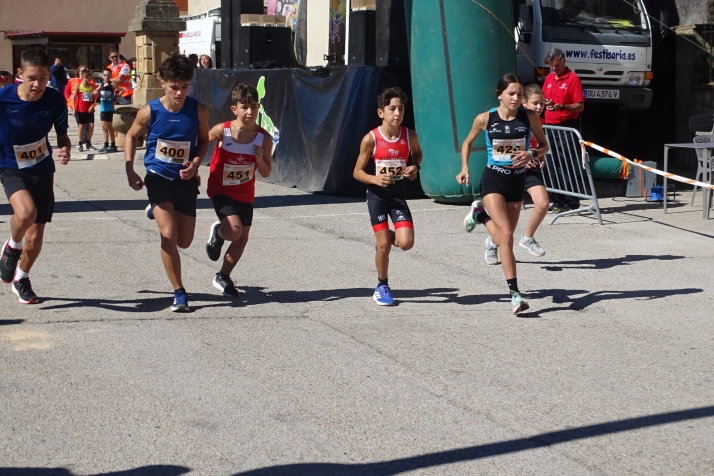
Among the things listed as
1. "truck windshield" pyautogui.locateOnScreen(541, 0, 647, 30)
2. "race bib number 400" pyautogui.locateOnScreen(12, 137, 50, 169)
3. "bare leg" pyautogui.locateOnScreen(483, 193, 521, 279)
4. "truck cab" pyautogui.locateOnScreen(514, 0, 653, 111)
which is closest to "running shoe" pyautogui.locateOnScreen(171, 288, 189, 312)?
"race bib number 400" pyautogui.locateOnScreen(12, 137, 50, 169)

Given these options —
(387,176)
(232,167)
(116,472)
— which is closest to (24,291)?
(232,167)

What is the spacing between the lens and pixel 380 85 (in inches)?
532

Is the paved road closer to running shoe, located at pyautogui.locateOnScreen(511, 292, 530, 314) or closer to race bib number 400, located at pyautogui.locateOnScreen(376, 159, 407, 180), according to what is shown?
running shoe, located at pyautogui.locateOnScreen(511, 292, 530, 314)

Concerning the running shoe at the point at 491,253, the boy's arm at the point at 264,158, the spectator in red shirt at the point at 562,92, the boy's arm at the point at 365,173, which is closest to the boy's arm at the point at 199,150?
the boy's arm at the point at 264,158

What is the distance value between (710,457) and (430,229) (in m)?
7.01

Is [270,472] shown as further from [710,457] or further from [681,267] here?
[681,267]

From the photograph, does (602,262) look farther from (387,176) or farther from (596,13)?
(596,13)

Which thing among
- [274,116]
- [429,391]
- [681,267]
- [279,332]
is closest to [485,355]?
[429,391]

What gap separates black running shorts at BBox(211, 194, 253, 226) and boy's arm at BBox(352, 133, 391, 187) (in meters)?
0.90

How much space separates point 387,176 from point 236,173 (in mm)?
Result: 1166

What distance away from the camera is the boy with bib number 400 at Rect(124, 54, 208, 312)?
7188mm

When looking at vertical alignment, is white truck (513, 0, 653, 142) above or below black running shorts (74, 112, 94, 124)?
above

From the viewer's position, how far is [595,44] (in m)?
15.0

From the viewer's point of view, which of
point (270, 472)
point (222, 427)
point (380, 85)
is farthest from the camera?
point (380, 85)
